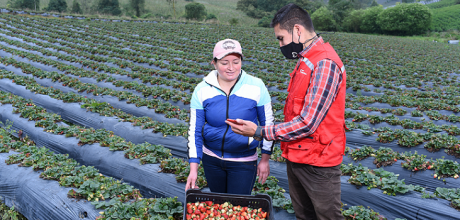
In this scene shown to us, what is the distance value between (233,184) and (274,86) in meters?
8.95

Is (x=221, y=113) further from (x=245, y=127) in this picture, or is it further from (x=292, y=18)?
(x=292, y=18)

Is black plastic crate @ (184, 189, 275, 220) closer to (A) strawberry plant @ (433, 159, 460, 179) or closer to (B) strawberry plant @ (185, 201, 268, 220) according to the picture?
(B) strawberry plant @ (185, 201, 268, 220)

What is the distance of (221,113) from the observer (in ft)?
7.90

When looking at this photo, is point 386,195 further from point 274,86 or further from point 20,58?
point 20,58

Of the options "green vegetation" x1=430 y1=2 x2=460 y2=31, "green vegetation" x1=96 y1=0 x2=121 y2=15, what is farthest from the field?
"green vegetation" x1=430 y1=2 x2=460 y2=31

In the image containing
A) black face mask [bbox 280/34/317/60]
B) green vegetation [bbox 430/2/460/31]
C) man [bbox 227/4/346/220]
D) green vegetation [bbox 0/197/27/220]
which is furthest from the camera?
green vegetation [bbox 430/2/460/31]

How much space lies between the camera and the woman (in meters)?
2.40

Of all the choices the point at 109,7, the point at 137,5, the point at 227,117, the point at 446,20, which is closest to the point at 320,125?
the point at 227,117

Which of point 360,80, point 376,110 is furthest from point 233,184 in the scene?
point 360,80

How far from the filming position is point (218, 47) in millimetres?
2287

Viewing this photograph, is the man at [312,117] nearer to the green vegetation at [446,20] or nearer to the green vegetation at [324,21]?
the green vegetation at [324,21]

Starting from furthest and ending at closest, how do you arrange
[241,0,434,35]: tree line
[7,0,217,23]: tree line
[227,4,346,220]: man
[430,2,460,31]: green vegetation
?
[430,2,460,31]: green vegetation, [241,0,434,35]: tree line, [7,0,217,23]: tree line, [227,4,346,220]: man

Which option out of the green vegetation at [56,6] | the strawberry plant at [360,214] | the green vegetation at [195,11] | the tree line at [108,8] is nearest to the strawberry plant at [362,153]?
the strawberry plant at [360,214]

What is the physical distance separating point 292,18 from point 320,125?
822 millimetres
